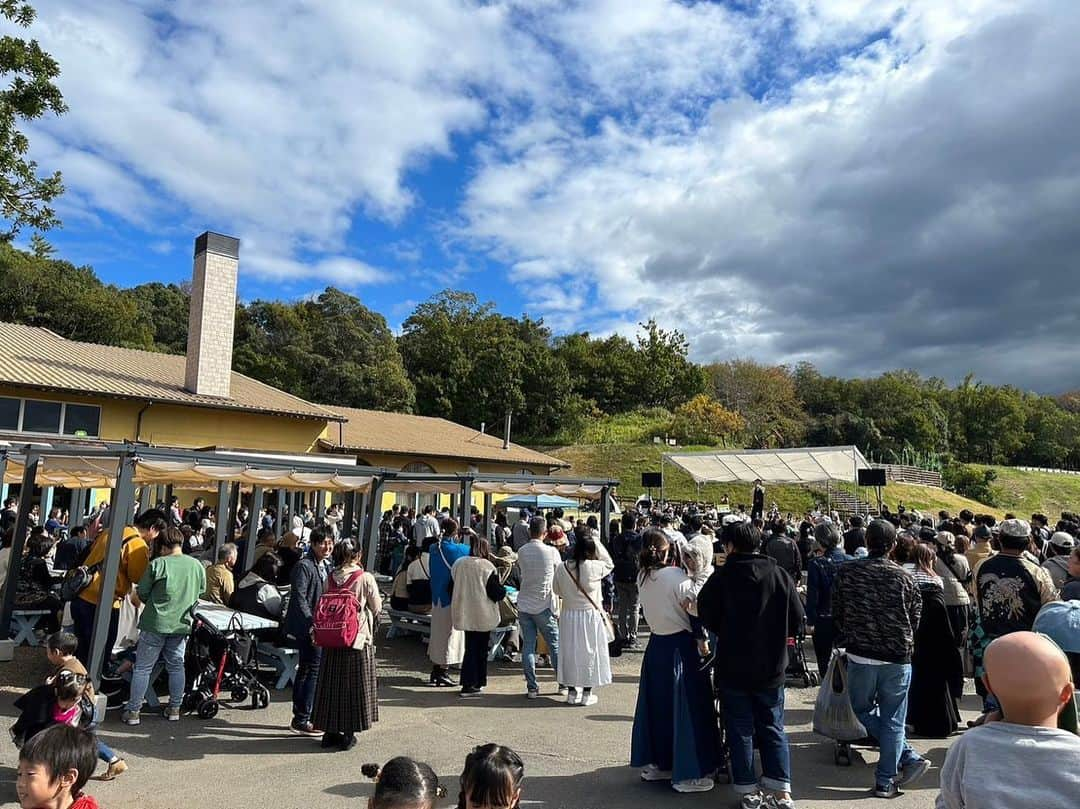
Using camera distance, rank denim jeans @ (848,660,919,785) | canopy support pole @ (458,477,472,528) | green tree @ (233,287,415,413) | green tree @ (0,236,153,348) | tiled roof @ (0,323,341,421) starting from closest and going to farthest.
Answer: denim jeans @ (848,660,919,785), canopy support pole @ (458,477,472,528), tiled roof @ (0,323,341,421), green tree @ (0,236,153,348), green tree @ (233,287,415,413)

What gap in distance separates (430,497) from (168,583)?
873 inches

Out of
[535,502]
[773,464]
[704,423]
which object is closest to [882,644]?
[535,502]

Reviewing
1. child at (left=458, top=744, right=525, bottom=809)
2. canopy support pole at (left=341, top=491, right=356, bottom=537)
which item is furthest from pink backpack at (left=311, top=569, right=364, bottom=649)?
canopy support pole at (left=341, top=491, right=356, bottom=537)

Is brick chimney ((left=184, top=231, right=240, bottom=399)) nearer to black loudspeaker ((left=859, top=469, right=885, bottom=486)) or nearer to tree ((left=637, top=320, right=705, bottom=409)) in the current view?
black loudspeaker ((left=859, top=469, right=885, bottom=486))

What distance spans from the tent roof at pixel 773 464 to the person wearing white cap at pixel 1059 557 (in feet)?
45.1

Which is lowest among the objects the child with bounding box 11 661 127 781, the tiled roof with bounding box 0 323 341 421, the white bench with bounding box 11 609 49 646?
the white bench with bounding box 11 609 49 646

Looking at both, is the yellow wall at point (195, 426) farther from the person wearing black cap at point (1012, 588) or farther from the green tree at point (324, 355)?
the green tree at point (324, 355)

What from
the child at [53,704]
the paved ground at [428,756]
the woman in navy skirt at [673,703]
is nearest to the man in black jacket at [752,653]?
the woman in navy skirt at [673,703]

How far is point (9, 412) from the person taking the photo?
1825 centimetres

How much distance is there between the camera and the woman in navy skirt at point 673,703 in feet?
15.3

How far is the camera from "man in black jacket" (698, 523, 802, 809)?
4.31 meters

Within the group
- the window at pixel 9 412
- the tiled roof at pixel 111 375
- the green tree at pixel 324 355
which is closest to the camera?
the window at pixel 9 412

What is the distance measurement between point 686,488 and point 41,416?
103 ft

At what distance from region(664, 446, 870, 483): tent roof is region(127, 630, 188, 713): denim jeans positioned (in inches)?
672
